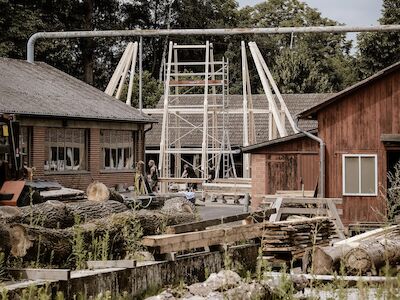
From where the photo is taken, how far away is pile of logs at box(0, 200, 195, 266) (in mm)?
13383

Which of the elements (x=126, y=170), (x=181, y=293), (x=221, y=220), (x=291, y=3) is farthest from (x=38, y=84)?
(x=291, y=3)

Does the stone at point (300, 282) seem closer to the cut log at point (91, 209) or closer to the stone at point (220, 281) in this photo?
the stone at point (220, 281)

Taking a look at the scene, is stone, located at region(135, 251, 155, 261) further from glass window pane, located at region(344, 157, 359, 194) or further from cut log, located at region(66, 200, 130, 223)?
glass window pane, located at region(344, 157, 359, 194)

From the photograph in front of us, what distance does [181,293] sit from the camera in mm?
13602

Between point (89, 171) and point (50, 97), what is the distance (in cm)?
333

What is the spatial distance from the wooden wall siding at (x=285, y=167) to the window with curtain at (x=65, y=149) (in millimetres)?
6322

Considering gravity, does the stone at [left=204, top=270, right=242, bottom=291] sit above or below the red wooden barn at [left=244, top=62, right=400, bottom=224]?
below

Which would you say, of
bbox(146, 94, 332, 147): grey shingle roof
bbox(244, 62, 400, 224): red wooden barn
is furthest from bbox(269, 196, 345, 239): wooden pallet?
bbox(146, 94, 332, 147): grey shingle roof

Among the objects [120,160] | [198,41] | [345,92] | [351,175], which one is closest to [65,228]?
[351,175]

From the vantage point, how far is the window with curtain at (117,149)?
35.6m

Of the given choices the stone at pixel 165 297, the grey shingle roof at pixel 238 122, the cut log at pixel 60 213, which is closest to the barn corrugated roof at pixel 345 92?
the cut log at pixel 60 213

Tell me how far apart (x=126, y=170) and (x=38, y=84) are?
5.26 meters

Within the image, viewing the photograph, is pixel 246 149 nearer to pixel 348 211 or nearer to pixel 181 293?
pixel 348 211

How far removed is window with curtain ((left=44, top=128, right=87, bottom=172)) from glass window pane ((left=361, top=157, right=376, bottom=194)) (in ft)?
34.7
